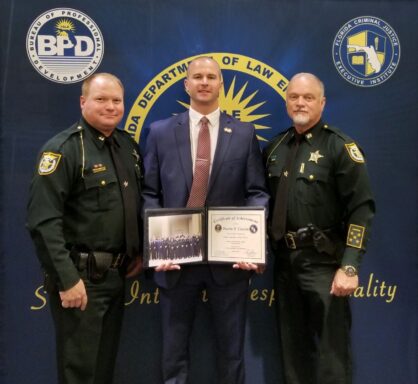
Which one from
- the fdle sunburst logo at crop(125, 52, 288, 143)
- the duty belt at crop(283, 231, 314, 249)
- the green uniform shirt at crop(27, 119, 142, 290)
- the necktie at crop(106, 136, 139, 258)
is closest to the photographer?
the green uniform shirt at crop(27, 119, 142, 290)

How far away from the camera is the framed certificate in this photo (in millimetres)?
2488

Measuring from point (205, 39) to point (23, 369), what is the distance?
2595 mm

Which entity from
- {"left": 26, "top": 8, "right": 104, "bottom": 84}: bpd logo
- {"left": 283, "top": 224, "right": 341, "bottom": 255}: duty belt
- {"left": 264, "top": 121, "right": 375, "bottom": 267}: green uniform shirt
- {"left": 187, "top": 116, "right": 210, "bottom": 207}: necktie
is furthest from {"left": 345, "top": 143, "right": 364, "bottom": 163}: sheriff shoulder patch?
{"left": 26, "top": 8, "right": 104, "bottom": 84}: bpd logo

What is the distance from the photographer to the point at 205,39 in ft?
10.2

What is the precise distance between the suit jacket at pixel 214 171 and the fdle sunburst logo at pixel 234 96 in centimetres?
36

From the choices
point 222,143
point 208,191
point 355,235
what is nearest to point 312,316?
point 355,235

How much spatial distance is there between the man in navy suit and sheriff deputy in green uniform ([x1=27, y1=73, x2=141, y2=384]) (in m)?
0.21

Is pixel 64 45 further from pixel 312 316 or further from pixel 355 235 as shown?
pixel 312 316

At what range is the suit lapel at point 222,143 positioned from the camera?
104 inches

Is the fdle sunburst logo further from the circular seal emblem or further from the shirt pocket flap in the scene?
the shirt pocket flap

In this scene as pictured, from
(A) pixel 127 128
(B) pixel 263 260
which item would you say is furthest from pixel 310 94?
(A) pixel 127 128

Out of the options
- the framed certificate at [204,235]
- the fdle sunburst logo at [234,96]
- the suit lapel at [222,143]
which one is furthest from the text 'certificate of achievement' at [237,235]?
the fdle sunburst logo at [234,96]

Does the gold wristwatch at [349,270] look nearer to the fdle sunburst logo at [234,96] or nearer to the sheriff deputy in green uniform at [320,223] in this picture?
the sheriff deputy in green uniform at [320,223]

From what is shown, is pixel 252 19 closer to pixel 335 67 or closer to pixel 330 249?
pixel 335 67
